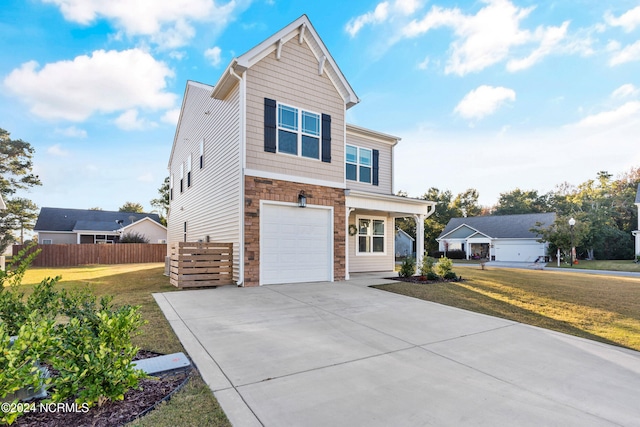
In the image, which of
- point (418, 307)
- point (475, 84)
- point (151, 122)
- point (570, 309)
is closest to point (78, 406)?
point (418, 307)

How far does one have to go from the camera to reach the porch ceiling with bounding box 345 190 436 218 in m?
10.6

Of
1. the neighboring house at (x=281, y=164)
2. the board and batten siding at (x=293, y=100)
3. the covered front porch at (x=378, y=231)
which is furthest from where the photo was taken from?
the covered front porch at (x=378, y=231)

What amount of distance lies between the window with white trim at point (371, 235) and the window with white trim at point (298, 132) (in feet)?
14.2

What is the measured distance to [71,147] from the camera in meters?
18.9

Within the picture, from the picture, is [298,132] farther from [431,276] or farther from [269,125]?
[431,276]

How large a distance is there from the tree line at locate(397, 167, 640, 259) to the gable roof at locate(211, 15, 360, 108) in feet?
76.9

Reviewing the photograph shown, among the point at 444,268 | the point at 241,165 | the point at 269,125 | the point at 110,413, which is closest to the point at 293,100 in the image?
the point at 269,125

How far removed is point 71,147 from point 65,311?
20925 millimetres

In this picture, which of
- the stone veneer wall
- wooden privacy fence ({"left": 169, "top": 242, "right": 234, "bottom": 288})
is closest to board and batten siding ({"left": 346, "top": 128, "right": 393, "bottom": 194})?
the stone veneer wall

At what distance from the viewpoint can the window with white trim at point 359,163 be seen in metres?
12.5

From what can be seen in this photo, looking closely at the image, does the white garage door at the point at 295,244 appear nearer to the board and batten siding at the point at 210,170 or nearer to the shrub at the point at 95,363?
the board and batten siding at the point at 210,170

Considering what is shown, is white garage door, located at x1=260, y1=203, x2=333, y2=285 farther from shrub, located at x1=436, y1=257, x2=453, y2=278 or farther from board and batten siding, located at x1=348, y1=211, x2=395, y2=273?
shrub, located at x1=436, y1=257, x2=453, y2=278

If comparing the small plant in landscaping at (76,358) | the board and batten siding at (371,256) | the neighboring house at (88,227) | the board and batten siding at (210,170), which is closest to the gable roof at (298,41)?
the board and batten siding at (210,170)

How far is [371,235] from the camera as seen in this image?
1345 centimetres
